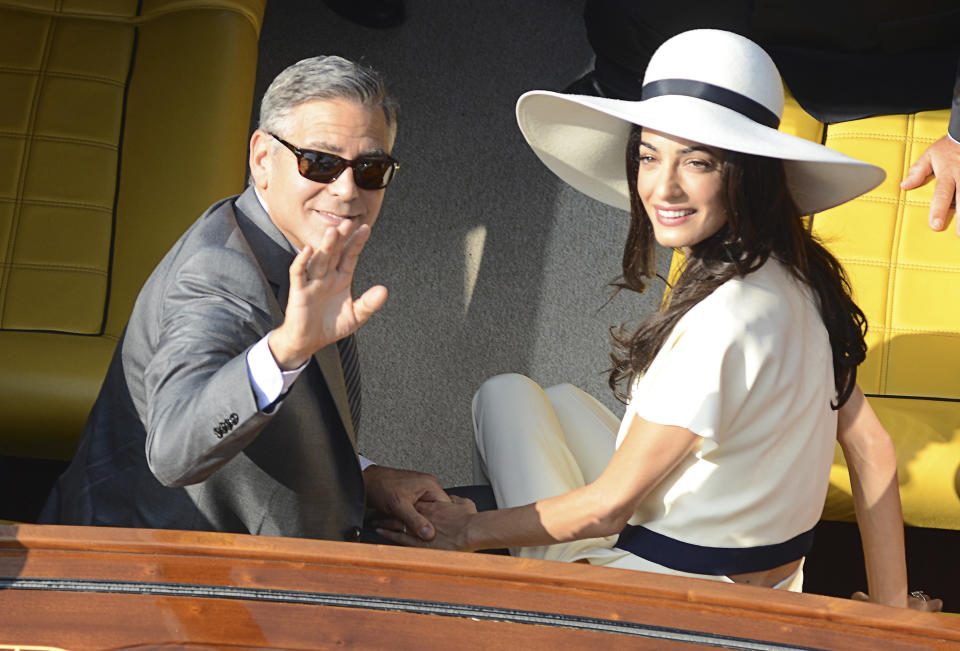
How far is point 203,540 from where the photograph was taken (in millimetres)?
990

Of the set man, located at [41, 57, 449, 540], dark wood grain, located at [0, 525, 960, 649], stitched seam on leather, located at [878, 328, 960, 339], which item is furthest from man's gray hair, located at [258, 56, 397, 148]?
stitched seam on leather, located at [878, 328, 960, 339]

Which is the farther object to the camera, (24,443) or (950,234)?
(950,234)

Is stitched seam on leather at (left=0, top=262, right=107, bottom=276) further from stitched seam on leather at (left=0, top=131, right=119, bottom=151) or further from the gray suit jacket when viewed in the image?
the gray suit jacket

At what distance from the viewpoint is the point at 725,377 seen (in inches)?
50.0

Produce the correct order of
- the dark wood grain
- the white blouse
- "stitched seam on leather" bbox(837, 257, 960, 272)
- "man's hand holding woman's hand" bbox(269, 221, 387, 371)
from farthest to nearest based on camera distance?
"stitched seam on leather" bbox(837, 257, 960, 272), the white blouse, "man's hand holding woman's hand" bbox(269, 221, 387, 371), the dark wood grain

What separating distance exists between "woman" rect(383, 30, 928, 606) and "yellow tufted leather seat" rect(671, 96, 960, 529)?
17.3 inches

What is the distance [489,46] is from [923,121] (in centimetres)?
126

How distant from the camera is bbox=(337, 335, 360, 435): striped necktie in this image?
1609 millimetres

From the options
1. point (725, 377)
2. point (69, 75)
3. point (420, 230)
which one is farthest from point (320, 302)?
point (420, 230)

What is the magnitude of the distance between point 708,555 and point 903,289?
103 centimetres

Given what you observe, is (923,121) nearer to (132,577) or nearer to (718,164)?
(718,164)

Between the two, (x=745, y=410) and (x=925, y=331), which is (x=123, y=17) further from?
(x=925, y=331)

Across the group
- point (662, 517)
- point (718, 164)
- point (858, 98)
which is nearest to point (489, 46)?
point (858, 98)

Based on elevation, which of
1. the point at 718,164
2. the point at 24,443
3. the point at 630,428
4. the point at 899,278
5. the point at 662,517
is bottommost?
the point at 24,443
